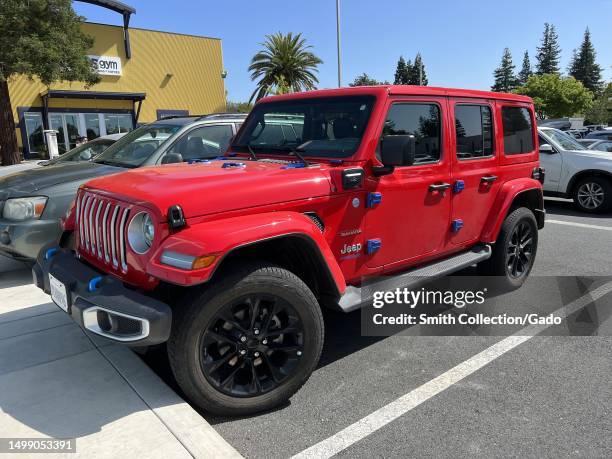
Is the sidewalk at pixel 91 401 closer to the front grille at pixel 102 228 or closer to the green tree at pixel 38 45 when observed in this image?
the front grille at pixel 102 228

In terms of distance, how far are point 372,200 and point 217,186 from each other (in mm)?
1123

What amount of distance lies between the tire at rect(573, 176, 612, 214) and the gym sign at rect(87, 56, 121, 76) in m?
22.4

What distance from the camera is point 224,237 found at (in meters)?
2.42

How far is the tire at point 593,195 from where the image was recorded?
9016 mm

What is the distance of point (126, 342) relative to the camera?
2438 millimetres

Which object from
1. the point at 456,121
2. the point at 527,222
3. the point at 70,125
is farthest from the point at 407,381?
the point at 70,125

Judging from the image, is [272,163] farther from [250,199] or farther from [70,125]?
[70,125]

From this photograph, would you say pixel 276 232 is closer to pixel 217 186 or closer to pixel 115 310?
pixel 217 186

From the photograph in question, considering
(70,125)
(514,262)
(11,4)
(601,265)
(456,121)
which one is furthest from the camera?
(70,125)

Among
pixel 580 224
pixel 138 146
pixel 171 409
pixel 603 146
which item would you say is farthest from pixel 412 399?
pixel 603 146

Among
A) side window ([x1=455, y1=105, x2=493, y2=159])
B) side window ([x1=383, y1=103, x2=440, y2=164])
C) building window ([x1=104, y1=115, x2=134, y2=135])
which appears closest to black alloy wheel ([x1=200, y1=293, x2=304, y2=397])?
side window ([x1=383, y1=103, x2=440, y2=164])

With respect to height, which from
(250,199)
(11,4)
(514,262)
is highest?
(11,4)

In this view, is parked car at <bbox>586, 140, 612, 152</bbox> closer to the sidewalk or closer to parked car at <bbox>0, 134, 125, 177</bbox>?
parked car at <bbox>0, 134, 125, 177</bbox>

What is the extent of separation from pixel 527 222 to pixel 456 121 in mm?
1550
